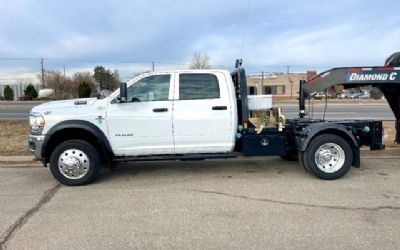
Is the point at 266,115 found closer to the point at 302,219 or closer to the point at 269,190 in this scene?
the point at 269,190

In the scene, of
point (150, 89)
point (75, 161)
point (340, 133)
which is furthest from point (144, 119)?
point (340, 133)

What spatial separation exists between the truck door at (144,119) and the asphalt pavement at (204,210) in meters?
0.66

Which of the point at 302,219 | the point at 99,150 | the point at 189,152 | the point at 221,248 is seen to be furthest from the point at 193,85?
the point at 221,248

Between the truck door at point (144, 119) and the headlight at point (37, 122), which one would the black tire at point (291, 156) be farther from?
the headlight at point (37, 122)

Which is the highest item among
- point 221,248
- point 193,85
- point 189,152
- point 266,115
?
point 193,85

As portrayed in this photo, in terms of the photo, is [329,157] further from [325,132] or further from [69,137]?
[69,137]

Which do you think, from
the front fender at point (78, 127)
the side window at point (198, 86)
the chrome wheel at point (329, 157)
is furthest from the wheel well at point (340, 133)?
the front fender at point (78, 127)

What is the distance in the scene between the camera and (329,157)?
24.2 ft

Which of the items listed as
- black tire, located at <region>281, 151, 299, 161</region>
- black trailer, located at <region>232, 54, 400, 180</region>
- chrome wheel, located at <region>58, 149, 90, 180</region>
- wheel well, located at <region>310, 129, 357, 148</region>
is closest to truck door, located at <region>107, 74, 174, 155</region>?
chrome wheel, located at <region>58, 149, 90, 180</region>

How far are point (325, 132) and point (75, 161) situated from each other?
456 cm

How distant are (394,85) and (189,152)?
15.5ft

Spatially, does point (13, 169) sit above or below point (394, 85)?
below

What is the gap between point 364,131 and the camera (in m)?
A: 7.82

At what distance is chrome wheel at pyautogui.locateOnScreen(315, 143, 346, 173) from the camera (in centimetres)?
732
